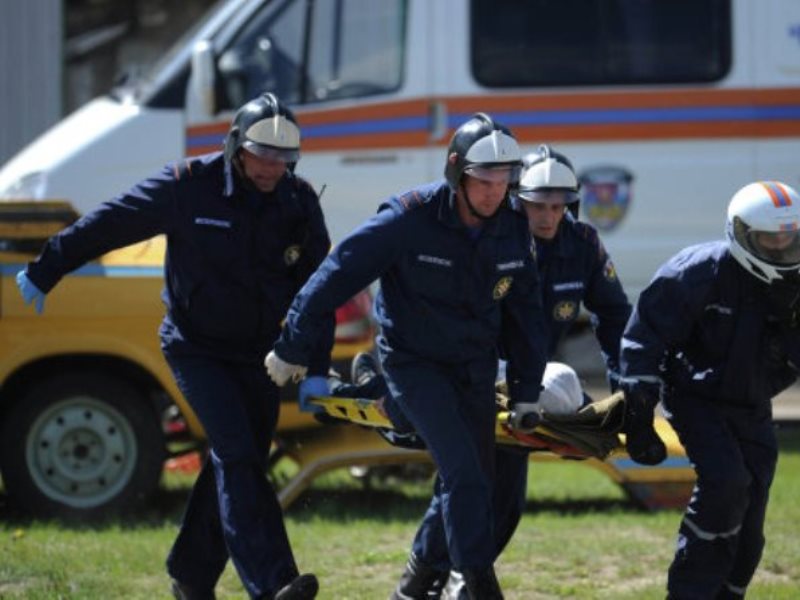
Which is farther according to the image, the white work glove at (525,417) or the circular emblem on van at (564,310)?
the circular emblem on van at (564,310)

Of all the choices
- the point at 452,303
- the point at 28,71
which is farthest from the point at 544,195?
the point at 28,71

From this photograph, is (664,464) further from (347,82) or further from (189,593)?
(347,82)

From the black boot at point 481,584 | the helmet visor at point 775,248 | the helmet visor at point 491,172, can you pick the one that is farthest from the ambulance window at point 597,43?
the black boot at point 481,584

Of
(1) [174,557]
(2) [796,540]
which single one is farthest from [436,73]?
(1) [174,557]

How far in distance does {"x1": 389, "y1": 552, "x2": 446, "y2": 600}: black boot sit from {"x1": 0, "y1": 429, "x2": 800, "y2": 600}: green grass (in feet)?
1.59

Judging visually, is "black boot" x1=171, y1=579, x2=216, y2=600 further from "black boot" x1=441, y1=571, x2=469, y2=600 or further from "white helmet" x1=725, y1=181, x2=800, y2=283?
"white helmet" x1=725, y1=181, x2=800, y2=283

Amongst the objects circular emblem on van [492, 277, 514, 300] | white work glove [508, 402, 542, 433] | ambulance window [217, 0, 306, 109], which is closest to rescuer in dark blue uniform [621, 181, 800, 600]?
white work glove [508, 402, 542, 433]

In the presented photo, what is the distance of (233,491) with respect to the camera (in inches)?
267

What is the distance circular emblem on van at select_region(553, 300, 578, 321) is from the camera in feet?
24.4

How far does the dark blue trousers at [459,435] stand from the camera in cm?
636

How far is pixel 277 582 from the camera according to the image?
6.64m

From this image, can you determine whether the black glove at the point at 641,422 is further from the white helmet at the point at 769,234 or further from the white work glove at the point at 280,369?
the white work glove at the point at 280,369

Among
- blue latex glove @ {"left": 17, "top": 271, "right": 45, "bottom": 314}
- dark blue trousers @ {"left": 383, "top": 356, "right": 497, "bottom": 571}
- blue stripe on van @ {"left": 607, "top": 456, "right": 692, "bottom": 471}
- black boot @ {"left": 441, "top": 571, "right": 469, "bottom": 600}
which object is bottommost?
black boot @ {"left": 441, "top": 571, "right": 469, "bottom": 600}

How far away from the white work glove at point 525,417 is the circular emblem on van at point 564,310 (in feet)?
2.75
